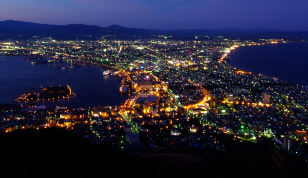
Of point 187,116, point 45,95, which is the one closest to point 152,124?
point 187,116

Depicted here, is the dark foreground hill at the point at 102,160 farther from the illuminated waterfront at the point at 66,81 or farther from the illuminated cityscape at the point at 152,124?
the illuminated waterfront at the point at 66,81

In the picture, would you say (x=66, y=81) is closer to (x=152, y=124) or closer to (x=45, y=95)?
(x=45, y=95)

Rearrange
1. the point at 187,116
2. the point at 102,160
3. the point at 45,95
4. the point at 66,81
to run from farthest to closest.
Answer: the point at 66,81
the point at 45,95
the point at 187,116
the point at 102,160

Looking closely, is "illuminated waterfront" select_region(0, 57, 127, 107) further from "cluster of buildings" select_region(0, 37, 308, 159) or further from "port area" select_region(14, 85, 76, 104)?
"cluster of buildings" select_region(0, 37, 308, 159)

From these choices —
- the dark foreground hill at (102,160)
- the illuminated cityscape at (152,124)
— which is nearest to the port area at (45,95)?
the illuminated cityscape at (152,124)

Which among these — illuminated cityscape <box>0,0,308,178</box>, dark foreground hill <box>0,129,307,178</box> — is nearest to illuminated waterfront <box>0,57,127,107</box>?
illuminated cityscape <box>0,0,308,178</box>
